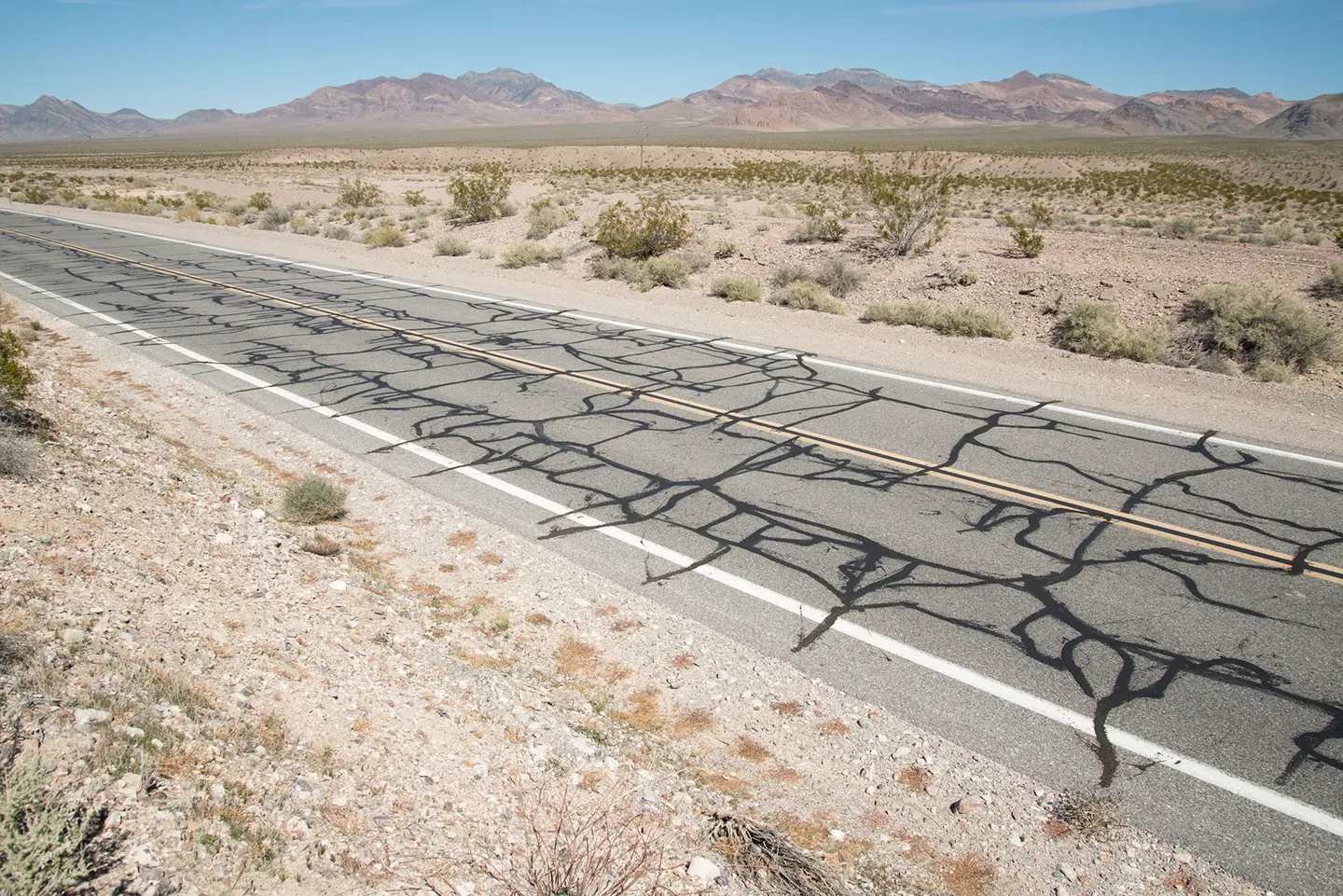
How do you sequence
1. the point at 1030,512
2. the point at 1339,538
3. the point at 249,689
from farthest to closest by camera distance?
1. the point at 1030,512
2. the point at 1339,538
3. the point at 249,689

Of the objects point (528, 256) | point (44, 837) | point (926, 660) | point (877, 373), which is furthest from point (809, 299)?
point (44, 837)

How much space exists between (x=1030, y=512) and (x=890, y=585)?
1936 mm

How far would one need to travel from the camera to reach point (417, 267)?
2273cm

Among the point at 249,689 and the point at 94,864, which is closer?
the point at 94,864

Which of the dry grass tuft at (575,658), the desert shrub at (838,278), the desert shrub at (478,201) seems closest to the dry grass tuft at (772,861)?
the dry grass tuft at (575,658)

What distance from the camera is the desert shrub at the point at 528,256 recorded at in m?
23.1

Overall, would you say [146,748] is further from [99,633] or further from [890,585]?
[890,585]

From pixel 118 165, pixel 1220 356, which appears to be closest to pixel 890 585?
pixel 1220 356

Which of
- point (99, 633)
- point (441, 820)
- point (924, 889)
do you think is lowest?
point (924, 889)

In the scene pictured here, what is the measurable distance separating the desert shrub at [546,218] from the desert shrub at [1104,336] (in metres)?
18.4

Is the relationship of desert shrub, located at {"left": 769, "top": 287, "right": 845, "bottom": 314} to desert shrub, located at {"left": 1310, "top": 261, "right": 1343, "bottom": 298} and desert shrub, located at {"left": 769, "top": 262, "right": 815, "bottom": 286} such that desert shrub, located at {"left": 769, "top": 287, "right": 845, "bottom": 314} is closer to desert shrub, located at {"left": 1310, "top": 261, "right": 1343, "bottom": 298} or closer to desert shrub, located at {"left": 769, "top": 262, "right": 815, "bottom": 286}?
desert shrub, located at {"left": 769, "top": 262, "right": 815, "bottom": 286}

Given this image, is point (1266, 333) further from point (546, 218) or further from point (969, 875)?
Result: point (546, 218)

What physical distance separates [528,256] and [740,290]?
8.11 meters

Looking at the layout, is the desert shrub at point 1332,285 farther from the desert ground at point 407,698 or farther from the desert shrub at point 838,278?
the desert shrub at point 838,278
